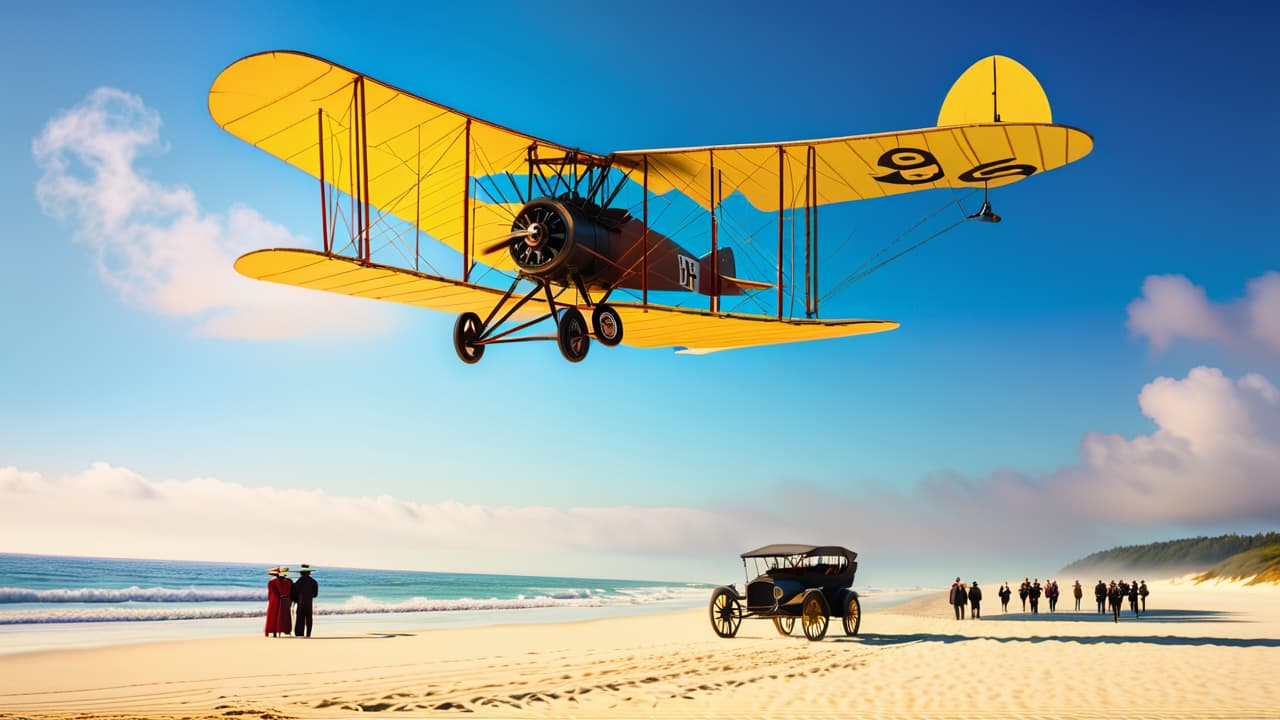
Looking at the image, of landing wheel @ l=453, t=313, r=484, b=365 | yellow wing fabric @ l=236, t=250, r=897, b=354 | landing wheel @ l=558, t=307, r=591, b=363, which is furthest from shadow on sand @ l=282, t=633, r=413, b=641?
landing wheel @ l=558, t=307, r=591, b=363

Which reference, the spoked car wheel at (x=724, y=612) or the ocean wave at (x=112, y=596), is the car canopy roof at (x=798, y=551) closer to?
the spoked car wheel at (x=724, y=612)

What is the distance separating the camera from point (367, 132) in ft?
43.9

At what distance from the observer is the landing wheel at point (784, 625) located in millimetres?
20109

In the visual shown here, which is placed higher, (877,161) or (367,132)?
(877,161)

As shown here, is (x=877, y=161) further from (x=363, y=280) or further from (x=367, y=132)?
(x=363, y=280)

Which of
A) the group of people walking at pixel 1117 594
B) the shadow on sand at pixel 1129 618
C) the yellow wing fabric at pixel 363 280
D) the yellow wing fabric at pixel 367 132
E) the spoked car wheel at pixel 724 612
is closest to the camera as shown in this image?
the yellow wing fabric at pixel 363 280

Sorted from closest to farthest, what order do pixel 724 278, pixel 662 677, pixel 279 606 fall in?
pixel 662 677 < pixel 724 278 < pixel 279 606

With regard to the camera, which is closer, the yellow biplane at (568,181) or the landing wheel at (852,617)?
the yellow biplane at (568,181)

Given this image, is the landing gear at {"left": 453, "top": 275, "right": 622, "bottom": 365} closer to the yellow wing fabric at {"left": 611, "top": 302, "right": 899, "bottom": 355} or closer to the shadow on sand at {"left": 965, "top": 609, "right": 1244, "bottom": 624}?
the yellow wing fabric at {"left": 611, "top": 302, "right": 899, "bottom": 355}

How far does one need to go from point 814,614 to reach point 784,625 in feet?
8.42

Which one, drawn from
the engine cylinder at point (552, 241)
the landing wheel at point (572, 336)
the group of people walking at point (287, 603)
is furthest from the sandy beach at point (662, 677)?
the engine cylinder at point (552, 241)

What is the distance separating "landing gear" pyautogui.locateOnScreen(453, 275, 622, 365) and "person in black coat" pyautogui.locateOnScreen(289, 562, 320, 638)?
311 inches

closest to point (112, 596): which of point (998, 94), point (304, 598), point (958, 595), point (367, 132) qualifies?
point (304, 598)

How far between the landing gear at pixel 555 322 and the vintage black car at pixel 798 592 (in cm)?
833
